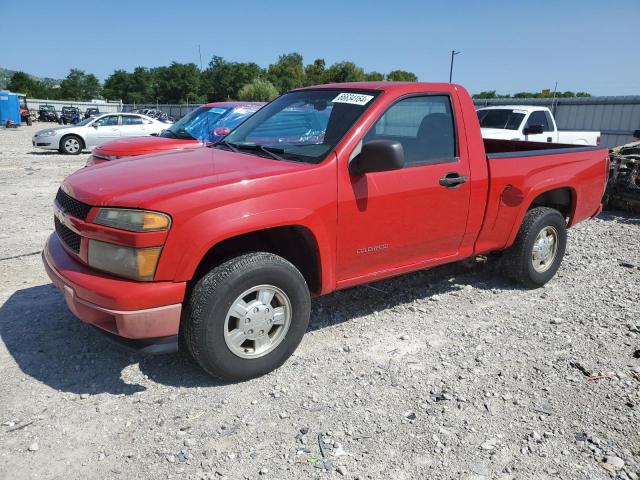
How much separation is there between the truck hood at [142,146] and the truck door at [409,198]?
16.1ft

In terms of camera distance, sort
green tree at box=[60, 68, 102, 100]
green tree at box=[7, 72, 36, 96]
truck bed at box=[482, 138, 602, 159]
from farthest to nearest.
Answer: green tree at box=[60, 68, 102, 100] → green tree at box=[7, 72, 36, 96] → truck bed at box=[482, 138, 602, 159]

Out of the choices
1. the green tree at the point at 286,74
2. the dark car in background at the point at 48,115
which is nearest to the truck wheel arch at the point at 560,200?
the dark car in background at the point at 48,115

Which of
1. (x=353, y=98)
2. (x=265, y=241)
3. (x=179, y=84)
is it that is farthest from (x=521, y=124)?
(x=179, y=84)

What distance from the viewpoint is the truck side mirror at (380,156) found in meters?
3.31

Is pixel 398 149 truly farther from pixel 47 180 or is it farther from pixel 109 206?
pixel 47 180

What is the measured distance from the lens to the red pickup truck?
2945 millimetres

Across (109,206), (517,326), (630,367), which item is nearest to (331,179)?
(109,206)

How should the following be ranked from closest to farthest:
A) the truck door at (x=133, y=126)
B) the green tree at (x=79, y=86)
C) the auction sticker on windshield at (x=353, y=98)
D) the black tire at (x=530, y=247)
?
the auction sticker on windshield at (x=353, y=98) < the black tire at (x=530, y=247) < the truck door at (x=133, y=126) < the green tree at (x=79, y=86)

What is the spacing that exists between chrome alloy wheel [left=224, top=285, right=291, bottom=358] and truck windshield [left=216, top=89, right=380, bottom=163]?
956 mm

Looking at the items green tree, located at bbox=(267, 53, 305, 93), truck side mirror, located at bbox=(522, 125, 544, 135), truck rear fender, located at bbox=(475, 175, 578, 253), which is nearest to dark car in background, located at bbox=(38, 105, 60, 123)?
green tree, located at bbox=(267, 53, 305, 93)

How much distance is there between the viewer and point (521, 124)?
11.4m

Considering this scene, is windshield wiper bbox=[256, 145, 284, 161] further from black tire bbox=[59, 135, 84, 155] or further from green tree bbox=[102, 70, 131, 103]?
green tree bbox=[102, 70, 131, 103]

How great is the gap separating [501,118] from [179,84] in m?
83.5

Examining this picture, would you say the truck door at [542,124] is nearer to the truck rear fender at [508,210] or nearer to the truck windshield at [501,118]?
the truck windshield at [501,118]
